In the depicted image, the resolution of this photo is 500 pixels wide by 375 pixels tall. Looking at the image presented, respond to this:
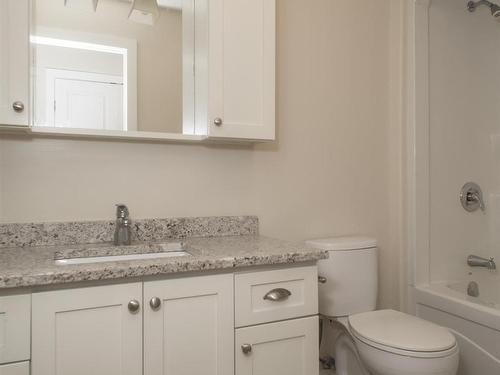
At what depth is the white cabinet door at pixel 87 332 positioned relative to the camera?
97cm

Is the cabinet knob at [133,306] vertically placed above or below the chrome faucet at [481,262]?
above

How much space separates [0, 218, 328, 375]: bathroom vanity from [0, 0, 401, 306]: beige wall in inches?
8.6

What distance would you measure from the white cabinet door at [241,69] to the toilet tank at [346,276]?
1.98ft

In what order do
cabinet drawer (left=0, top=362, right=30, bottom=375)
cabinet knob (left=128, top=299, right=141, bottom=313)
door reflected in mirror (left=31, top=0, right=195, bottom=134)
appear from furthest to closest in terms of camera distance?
door reflected in mirror (left=31, top=0, right=195, bottom=134), cabinet knob (left=128, top=299, right=141, bottom=313), cabinet drawer (left=0, top=362, right=30, bottom=375)

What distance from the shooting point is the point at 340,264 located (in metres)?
1.72

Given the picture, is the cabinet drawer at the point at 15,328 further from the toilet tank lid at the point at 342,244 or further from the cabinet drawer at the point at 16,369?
the toilet tank lid at the point at 342,244

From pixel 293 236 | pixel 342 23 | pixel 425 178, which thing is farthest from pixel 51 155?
pixel 425 178

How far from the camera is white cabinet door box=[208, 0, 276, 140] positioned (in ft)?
4.90

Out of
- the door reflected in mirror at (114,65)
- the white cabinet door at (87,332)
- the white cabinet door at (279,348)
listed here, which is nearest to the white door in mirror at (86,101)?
the door reflected in mirror at (114,65)

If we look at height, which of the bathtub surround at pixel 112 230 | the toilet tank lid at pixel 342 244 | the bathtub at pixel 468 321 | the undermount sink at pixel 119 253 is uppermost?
the bathtub surround at pixel 112 230

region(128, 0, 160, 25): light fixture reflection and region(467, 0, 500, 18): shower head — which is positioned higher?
region(467, 0, 500, 18): shower head

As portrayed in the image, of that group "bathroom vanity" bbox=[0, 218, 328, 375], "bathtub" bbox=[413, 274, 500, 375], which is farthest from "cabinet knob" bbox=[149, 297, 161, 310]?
"bathtub" bbox=[413, 274, 500, 375]

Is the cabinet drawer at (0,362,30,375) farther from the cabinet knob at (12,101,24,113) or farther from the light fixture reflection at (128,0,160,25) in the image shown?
the light fixture reflection at (128,0,160,25)

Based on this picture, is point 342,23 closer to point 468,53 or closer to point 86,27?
point 468,53
